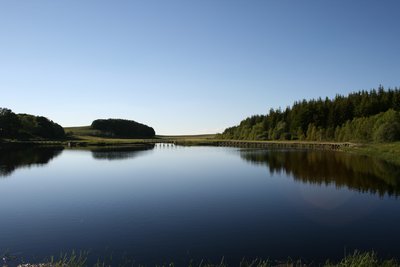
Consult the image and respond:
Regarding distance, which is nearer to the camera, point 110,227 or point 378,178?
point 110,227

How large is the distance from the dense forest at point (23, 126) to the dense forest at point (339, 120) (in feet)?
355

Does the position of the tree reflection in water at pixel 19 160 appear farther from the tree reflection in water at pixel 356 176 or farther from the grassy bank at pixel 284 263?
the tree reflection in water at pixel 356 176

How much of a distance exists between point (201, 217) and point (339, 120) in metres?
128

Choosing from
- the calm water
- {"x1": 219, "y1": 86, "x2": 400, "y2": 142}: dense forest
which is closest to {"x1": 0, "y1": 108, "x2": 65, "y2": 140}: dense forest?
{"x1": 219, "y1": 86, "x2": 400, "y2": 142}: dense forest

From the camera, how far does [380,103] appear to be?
135 meters

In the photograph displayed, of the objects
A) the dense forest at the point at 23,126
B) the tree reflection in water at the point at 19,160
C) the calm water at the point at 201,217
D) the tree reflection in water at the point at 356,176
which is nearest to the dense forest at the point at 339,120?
the tree reflection in water at the point at 356,176

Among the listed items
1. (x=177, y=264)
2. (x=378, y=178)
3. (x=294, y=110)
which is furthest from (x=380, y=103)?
(x=177, y=264)

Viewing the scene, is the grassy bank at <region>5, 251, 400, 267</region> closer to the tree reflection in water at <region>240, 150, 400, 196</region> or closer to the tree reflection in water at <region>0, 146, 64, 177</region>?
the tree reflection in water at <region>240, 150, 400, 196</region>

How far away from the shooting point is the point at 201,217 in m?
28.6

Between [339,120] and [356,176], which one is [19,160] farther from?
[339,120]

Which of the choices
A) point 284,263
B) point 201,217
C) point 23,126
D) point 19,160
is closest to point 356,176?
point 201,217

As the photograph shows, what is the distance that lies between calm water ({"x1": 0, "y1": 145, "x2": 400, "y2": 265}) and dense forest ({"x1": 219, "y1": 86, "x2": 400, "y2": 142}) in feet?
194

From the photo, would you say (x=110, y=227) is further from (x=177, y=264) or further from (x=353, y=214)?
(x=353, y=214)

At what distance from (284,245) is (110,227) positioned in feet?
39.0
